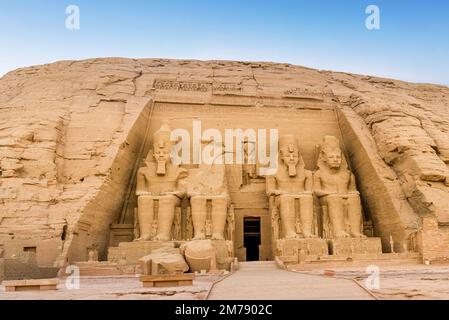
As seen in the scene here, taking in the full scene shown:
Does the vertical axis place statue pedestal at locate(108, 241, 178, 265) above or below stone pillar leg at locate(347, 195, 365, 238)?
below

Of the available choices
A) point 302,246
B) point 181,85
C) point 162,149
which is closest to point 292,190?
point 302,246

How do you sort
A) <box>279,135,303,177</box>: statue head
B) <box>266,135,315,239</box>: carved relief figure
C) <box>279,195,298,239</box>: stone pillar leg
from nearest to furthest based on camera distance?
<box>279,195,298,239</box>: stone pillar leg → <box>266,135,315,239</box>: carved relief figure → <box>279,135,303,177</box>: statue head

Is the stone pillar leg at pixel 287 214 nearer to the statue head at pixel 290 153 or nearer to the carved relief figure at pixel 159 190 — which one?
the statue head at pixel 290 153

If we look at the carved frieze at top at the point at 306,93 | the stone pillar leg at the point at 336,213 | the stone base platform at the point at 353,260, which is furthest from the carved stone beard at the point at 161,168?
the carved frieze at top at the point at 306,93

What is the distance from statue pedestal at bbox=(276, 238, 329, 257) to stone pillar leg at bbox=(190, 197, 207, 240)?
2220 millimetres

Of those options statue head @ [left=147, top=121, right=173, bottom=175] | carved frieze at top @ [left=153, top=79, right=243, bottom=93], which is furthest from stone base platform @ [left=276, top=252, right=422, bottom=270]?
carved frieze at top @ [left=153, top=79, right=243, bottom=93]

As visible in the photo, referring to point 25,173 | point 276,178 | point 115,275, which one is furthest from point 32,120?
point 276,178

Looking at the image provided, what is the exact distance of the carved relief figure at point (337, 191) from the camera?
14047mm

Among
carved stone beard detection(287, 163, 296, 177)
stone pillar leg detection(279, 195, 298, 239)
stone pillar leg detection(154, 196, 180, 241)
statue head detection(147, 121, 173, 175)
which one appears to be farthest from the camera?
carved stone beard detection(287, 163, 296, 177)

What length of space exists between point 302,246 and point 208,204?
2922mm

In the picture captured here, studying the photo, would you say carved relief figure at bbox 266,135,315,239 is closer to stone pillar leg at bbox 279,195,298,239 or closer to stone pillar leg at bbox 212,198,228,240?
stone pillar leg at bbox 279,195,298,239

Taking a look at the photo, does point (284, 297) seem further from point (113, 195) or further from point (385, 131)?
point (385, 131)

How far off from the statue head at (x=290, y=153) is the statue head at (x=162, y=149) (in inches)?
138

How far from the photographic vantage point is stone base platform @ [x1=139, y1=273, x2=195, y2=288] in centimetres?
684
